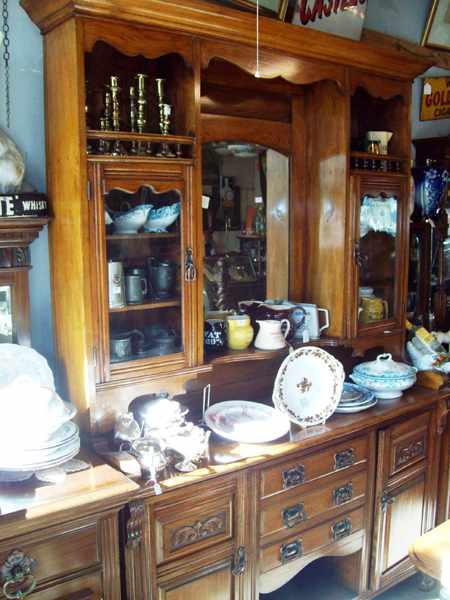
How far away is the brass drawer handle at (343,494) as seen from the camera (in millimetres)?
2193

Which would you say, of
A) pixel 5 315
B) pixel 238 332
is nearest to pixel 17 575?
pixel 5 315

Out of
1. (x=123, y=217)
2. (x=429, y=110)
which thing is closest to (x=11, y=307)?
(x=123, y=217)

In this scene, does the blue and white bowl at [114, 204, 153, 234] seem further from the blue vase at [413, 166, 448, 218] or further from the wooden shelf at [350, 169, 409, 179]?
the blue vase at [413, 166, 448, 218]

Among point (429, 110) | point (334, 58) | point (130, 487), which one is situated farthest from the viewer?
point (429, 110)

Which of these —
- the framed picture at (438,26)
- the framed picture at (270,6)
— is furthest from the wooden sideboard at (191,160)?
the framed picture at (438,26)

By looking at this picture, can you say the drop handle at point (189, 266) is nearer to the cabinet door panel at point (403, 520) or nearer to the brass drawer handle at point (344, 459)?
the brass drawer handle at point (344, 459)

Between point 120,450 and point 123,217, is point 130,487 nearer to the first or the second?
point 120,450

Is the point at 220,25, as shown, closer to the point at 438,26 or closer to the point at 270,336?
the point at 270,336

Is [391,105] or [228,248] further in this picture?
[391,105]

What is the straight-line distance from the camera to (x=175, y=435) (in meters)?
1.86

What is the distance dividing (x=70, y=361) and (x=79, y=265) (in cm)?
31

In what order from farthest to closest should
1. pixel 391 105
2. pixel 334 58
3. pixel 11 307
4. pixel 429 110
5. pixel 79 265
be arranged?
pixel 429 110 → pixel 391 105 → pixel 334 58 → pixel 11 307 → pixel 79 265

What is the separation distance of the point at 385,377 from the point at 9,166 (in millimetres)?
1548

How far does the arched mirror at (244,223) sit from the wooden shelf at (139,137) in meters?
0.29
